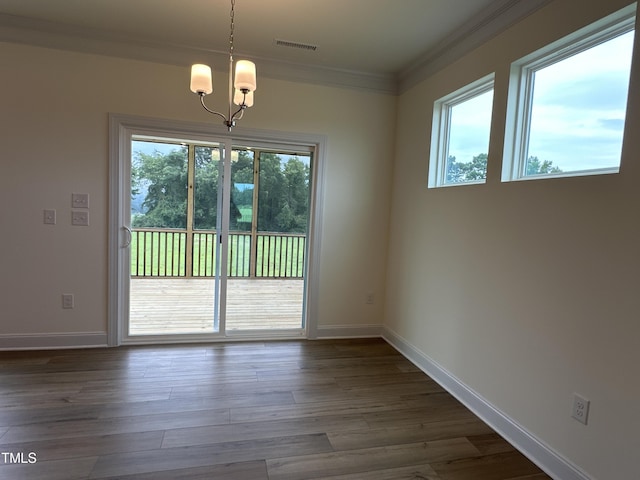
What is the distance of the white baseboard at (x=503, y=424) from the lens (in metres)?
1.82

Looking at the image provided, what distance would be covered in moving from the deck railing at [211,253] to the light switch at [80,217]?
42cm

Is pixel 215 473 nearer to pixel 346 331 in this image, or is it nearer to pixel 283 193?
pixel 346 331

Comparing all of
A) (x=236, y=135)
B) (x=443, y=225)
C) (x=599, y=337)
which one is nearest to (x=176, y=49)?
(x=236, y=135)

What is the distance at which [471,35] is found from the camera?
256 cm

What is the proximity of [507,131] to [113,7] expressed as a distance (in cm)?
289

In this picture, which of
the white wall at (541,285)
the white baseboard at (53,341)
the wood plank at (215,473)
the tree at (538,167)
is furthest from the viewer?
the white baseboard at (53,341)

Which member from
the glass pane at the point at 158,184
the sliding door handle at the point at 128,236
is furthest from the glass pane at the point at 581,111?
the sliding door handle at the point at 128,236

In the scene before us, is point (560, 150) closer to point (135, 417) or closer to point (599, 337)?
point (599, 337)

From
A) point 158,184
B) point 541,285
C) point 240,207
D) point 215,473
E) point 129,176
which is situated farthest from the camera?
point 240,207

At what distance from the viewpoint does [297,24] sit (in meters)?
2.62

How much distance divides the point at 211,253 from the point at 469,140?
8.75 feet

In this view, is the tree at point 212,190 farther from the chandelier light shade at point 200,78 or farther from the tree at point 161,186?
the chandelier light shade at point 200,78

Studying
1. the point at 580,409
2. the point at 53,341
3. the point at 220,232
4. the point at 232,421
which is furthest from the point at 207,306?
the point at 580,409

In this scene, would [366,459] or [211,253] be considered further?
[211,253]
